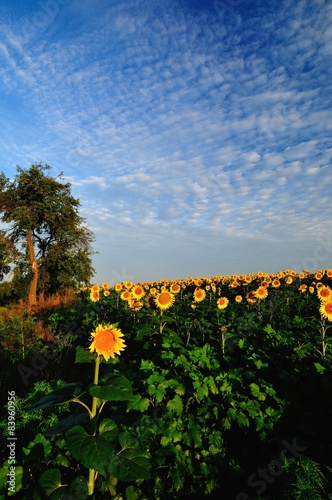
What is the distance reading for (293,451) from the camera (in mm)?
3723

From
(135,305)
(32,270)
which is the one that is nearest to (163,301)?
(135,305)

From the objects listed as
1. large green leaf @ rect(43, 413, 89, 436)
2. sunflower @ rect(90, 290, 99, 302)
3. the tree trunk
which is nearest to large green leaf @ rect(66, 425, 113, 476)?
large green leaf @ rect(43, 413, 89, 436)

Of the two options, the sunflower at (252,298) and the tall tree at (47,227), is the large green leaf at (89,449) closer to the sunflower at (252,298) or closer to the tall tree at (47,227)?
the sunflower at (252,298)

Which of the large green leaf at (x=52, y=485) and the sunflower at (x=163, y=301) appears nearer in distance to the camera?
the large green leaf at (x=52, y=485)

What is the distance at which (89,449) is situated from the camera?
2066 millimetres

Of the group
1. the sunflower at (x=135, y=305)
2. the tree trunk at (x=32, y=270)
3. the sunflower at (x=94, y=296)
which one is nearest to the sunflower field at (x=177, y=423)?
the sunflower at (x=135, y=305)

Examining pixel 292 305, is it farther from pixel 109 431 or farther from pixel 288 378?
pixel 109 431

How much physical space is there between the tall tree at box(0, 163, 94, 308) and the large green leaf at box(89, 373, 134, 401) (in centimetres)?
2403

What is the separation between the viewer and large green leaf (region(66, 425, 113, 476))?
199cm

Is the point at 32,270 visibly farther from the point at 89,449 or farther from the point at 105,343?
the point at 89,449

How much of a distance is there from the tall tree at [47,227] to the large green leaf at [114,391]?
78.9 ft

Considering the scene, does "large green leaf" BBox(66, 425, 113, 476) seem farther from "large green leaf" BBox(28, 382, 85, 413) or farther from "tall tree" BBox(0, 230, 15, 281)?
"tall tree" BBox(0, 230, 15, 281)

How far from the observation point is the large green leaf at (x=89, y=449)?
1.99m

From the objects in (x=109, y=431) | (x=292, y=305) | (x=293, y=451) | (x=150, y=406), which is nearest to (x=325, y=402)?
(x=293, y=451)
